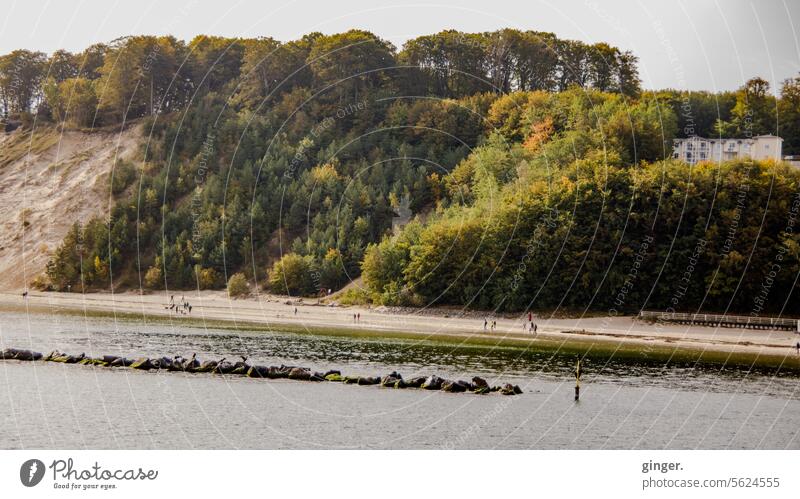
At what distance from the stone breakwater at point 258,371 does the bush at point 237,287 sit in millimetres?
50396

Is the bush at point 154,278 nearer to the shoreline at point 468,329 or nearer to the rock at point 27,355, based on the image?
the shoreline at point 468,329

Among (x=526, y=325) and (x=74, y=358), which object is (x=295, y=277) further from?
(x=74, y=358)

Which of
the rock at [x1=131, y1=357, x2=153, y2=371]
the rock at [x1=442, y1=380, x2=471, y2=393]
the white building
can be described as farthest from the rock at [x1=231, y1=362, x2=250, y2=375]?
the white building

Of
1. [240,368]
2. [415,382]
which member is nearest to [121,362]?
[240,368]

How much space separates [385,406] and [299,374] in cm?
901

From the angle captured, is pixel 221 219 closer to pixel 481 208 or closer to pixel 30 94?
pixel 481 208

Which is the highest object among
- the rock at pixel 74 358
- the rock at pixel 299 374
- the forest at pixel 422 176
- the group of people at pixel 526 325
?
the forest at pixel 422 176

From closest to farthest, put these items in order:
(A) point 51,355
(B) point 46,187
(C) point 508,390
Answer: (C) point 508,390, (A) point 51,355, (B) point 46,187

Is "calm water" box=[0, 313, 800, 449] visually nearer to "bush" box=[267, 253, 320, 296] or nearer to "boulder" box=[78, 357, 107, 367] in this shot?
"boulder" box=[78, 357, 107, 367]

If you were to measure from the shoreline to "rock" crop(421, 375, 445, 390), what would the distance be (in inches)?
695

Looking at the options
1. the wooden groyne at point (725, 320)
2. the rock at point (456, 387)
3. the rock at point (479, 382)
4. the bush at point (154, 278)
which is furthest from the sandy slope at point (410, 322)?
the rock at point (456, 387)

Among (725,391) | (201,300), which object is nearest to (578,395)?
(725,391)

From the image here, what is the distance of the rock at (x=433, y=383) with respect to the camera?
48844mm

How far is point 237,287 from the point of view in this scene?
351ft
